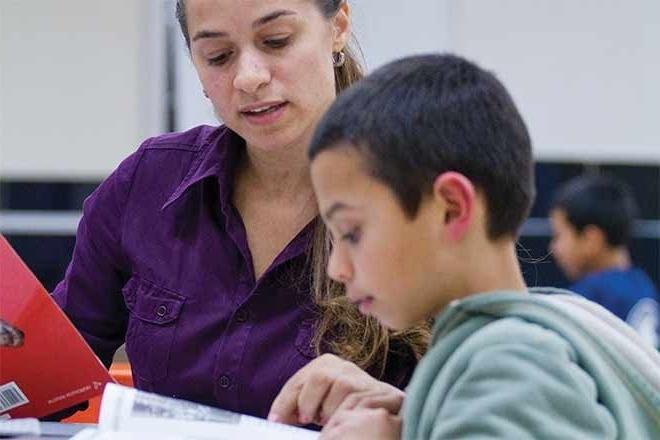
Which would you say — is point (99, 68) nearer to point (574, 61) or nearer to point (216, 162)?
point (574, 61)

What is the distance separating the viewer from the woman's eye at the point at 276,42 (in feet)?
4.08

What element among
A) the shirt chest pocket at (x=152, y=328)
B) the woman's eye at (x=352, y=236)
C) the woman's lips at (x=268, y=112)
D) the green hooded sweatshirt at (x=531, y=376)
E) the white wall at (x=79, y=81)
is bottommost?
the white wall at (x=79, y=81)

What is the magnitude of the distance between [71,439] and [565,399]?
477 millimetres

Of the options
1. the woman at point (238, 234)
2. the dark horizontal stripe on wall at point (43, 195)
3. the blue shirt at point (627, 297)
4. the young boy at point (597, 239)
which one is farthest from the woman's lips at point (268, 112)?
the dark horizontal stripe on wall at point (43, 195)

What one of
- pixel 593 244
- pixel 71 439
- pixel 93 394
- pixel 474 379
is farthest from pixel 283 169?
pixel 593 244

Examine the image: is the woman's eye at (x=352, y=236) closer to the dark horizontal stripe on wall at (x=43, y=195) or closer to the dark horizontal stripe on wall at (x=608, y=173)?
the dark horizontal stripe on wall at (x=43, y=195)

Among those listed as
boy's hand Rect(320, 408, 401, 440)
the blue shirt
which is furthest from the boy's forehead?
the blue shirt

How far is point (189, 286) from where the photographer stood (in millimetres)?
1292

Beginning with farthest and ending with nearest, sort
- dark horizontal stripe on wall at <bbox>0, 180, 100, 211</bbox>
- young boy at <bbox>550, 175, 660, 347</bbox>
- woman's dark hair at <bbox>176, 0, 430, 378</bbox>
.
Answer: dark horizontal stripe on wall at <bbox>0, 180, 100, 211</bbox> → young boy at <bbox>550, 175, 660, 347</bbox> → woman's dark hair at <bbox>176, 0, 430, 378</bbox>

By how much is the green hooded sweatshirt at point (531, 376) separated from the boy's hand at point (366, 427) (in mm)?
21

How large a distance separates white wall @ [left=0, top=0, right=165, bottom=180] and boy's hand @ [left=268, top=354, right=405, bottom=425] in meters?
3.21

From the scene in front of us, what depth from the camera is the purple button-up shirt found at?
48.9 inches

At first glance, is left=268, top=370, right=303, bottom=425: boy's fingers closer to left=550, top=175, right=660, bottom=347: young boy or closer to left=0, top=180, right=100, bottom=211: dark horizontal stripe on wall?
left=550, top=175, right=660, bottom=347: young boy

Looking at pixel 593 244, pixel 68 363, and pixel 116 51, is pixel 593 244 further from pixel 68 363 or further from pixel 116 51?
pixel 68 363
